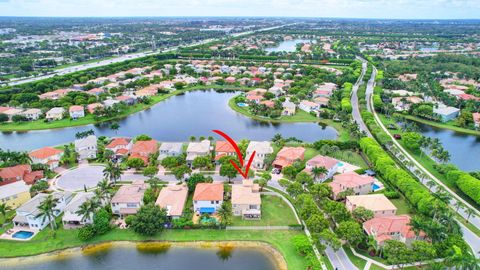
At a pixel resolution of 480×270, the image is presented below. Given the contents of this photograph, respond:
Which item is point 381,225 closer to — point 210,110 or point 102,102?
point 210,110

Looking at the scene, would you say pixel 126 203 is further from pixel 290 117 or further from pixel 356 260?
pixel 290 117

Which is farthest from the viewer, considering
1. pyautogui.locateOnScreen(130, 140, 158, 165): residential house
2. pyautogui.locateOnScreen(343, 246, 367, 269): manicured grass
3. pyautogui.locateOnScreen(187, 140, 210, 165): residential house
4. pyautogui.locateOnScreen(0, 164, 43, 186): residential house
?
pyautogui.locateOnScreen(187, 140, 210, 165): residential house

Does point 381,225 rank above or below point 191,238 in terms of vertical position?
above

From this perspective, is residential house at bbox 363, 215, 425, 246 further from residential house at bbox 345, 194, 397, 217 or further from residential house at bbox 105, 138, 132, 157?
residential house at bbox 105, 138, 132, 157

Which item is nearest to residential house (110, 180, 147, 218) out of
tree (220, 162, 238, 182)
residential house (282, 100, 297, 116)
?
tree (220, 162, 238, 182)

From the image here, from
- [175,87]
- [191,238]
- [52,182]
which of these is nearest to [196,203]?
[191,238]

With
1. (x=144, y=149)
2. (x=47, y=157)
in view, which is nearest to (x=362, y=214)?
(x=144, y=149)

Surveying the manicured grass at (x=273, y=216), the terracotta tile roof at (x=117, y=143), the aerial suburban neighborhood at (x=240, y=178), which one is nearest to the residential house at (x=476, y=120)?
the aerial suburban neighborhood at (x=240, y=178)
